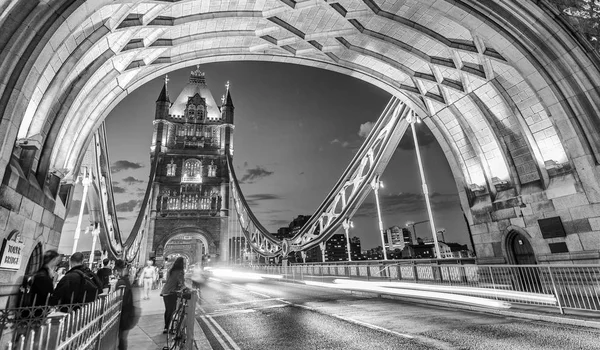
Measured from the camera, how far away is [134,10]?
8.65 m

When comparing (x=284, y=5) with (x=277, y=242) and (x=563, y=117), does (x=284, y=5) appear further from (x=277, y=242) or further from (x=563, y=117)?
(x=277, y=242)

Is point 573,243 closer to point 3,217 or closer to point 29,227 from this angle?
point 3,217

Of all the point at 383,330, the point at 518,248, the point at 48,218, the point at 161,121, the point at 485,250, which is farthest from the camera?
the point at 161,121

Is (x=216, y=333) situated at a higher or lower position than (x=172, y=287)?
lower

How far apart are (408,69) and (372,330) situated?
10.5 metres

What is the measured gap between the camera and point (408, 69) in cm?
1241

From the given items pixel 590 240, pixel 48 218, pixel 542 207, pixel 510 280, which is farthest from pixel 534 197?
pixel 48 218

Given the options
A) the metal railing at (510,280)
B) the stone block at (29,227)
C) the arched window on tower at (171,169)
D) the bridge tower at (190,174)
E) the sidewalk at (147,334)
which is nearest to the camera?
the sidewalk at (147,334)

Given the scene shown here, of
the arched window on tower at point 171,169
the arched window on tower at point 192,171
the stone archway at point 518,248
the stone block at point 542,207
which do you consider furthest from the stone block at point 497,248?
the arched window on tower at point 171,169

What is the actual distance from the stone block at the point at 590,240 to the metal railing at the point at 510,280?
591mm

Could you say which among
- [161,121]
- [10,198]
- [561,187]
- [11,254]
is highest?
[161,121]

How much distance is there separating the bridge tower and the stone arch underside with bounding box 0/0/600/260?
143 feet

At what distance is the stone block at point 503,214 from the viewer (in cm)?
1060

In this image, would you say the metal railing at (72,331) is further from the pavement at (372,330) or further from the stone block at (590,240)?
the stone block at (590,240)
